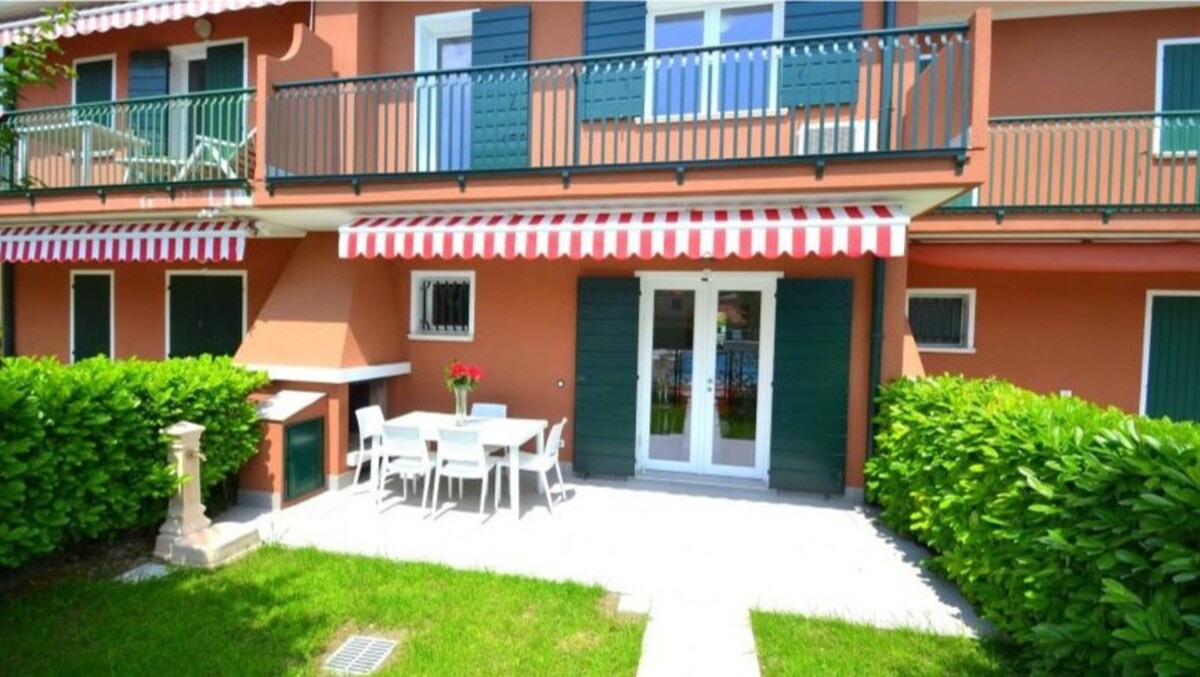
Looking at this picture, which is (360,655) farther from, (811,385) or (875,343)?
(875,343)

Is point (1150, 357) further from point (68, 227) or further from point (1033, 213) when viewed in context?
point (68, 227)

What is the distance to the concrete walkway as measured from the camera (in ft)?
17.9

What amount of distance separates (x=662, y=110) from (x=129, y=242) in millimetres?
9844

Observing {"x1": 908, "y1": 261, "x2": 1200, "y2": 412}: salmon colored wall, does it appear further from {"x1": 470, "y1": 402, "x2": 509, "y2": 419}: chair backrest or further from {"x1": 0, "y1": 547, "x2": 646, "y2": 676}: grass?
{"x1": 0, "y1": 547, "x2": 646, "y2": 676}: grass

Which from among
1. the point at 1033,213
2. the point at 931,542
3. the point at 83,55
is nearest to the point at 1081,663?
the point at 931,542

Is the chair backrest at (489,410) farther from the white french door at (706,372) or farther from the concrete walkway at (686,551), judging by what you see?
the white french door at (706,372)

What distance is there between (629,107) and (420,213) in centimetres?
394

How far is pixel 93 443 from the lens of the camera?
19.7 feet

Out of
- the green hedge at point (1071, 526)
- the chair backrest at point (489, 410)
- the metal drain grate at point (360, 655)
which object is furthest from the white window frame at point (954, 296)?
the metal drain grate at point (360, 655)

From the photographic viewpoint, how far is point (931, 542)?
250 inches

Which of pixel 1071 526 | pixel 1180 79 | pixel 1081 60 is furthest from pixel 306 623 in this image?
pixel 1180 79

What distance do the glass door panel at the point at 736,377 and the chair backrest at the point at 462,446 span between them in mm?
4455

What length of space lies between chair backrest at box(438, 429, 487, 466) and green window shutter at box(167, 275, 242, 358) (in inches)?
274

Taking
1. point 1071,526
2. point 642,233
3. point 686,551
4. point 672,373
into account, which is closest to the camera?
point 1071,526
